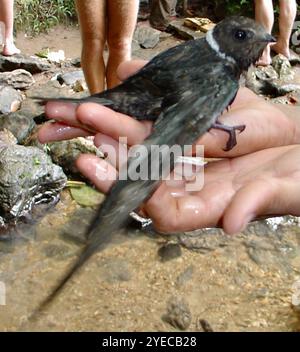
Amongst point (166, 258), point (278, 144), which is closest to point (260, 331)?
point (166, 258)

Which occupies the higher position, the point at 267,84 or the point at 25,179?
the point at 25,179

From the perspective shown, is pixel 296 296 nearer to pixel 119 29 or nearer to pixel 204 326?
pixel 204 326

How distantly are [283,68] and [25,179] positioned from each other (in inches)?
137

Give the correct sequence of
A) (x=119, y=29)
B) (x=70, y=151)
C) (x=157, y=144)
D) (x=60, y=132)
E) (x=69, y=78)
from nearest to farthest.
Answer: (x=157, y=144), (x=60, y=132), (x=119, y=29), (x=70, y=151), (x=69, y=78)

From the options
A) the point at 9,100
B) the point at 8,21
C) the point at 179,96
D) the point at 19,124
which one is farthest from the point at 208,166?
the point at 8,21

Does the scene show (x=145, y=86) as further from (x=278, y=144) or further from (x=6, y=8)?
(x=6, y=8)

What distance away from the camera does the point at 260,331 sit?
3.55m

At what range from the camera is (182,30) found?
763 centimetres

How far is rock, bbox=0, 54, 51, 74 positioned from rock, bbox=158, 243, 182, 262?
295cm

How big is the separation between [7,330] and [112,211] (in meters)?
2.07

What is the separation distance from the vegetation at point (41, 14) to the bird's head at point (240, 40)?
17.4ft

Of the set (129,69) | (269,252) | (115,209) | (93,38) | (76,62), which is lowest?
(76,62)

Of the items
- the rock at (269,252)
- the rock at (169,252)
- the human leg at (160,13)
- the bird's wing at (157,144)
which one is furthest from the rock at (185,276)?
the human leg at (160,13)

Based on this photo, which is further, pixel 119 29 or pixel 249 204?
pixel 119 29
